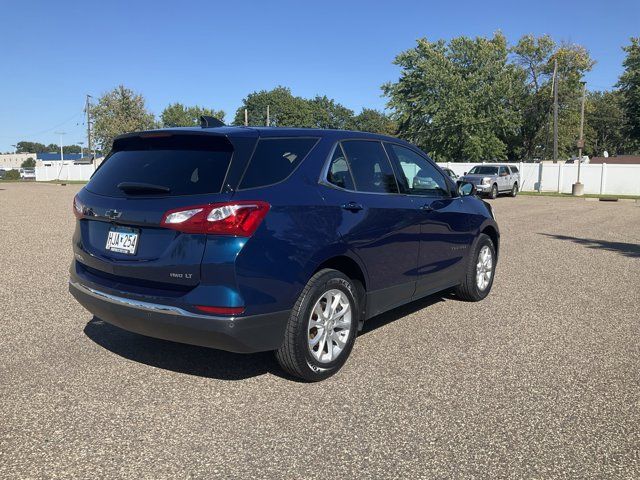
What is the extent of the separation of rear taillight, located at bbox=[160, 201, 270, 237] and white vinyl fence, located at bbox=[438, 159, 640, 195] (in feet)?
114

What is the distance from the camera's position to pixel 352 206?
13.6 feet

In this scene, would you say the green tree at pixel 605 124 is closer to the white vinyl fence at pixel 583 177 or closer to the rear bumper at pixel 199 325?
the white vinyl fence at pixel 583 177

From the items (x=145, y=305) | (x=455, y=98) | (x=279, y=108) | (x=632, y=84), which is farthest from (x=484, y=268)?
(x=279, y=108)

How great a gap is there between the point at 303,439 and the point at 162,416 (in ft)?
2.94

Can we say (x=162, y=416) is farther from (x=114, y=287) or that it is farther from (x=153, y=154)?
(x=153, y=154)

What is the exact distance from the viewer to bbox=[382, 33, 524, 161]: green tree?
46.8m

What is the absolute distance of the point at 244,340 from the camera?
3.40 meters

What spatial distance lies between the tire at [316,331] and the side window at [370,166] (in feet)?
2.79

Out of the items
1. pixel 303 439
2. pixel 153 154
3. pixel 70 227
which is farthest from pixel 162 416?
pixel 70 227

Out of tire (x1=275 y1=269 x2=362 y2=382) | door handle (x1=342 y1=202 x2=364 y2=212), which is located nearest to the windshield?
door handle (x1=342 y1=202 x2=364 y2=212)

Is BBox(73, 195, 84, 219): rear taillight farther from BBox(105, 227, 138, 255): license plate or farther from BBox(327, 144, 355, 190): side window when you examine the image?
BBox(327, 144, 355, 190): side window

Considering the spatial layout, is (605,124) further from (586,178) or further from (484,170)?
(484,170)

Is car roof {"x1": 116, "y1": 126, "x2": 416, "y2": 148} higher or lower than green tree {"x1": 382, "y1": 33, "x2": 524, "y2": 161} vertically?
lower

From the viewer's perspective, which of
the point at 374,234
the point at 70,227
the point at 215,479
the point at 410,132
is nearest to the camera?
the point at 215,479
